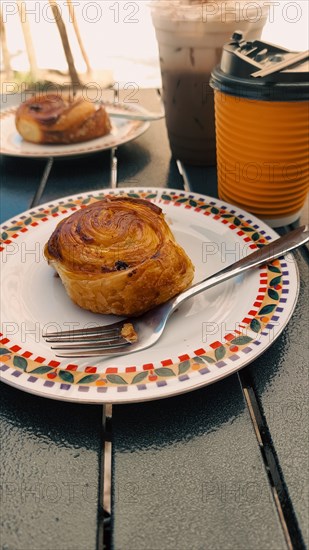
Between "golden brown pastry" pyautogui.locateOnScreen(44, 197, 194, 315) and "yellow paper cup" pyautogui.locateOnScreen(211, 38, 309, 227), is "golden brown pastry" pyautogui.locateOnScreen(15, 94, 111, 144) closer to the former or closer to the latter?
"yellow paper cup" pyautogui.locateOnScreen(211, 38, 309, 227)

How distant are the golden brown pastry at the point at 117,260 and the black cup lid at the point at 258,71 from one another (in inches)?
11.0

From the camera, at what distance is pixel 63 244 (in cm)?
86

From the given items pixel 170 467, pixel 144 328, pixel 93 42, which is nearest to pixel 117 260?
pixel 144 328

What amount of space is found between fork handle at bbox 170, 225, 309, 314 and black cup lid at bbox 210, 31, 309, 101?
24 centimetres

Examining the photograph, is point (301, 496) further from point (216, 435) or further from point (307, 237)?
point (307, 237)

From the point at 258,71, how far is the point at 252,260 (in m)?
0.33

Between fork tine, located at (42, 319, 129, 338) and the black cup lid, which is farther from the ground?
the black cup lid

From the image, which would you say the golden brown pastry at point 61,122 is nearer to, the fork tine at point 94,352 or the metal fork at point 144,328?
the metal fork at point 144,328

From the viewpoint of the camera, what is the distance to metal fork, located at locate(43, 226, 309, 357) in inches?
28.4

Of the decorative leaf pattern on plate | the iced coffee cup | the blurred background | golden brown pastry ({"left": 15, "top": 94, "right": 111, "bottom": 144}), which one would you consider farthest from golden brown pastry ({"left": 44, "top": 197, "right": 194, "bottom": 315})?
the blurred background

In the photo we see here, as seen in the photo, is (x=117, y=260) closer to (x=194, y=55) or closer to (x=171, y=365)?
(x=171, y=365)

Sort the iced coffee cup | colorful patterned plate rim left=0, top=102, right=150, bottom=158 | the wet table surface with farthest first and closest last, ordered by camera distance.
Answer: colorful patterned plate rim left=0, top=102, right=150, bottom=158
the iced coffee cup
the wet table surface

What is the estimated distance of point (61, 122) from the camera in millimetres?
1454

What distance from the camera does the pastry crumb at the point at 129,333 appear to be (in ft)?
2.43
